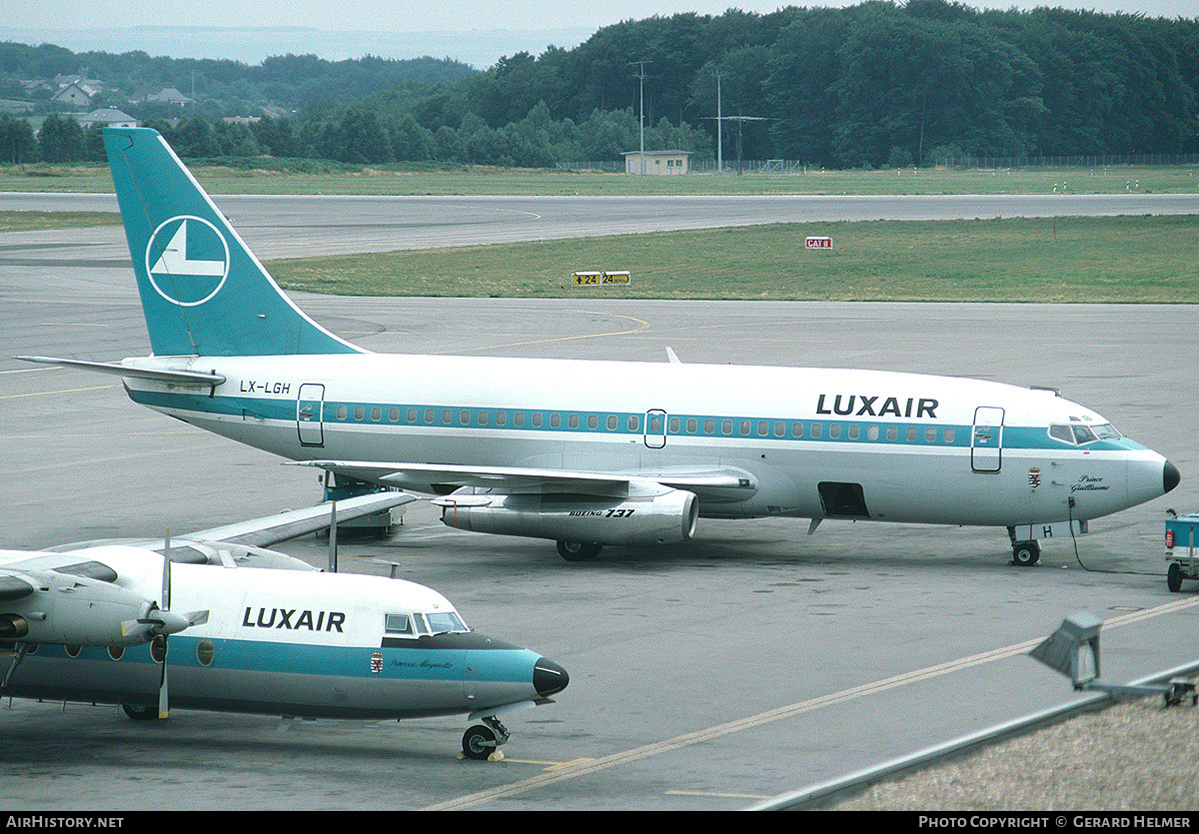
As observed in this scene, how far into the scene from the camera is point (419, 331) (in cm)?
7262

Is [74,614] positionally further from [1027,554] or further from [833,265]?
[833,265]

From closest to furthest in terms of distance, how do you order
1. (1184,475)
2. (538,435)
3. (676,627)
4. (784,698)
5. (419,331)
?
(784,698)
(676,627)
(538,435)
(1184,475)
(419,331)

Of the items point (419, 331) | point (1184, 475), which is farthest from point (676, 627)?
point (419, 331)

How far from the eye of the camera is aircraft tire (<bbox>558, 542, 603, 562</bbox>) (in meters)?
34.1

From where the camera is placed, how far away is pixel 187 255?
37.9 m

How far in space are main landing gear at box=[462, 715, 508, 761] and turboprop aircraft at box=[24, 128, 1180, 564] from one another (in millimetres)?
11220

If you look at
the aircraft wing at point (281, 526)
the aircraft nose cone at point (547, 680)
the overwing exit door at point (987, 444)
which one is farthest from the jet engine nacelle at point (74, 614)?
the overwing exit door at point (987, 444)

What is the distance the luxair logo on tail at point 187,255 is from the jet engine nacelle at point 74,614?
18405 millimetres

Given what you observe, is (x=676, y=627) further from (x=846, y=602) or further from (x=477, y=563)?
(x=477, y=563)

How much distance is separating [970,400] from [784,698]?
38.3 feet

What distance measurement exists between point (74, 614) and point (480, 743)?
573cm

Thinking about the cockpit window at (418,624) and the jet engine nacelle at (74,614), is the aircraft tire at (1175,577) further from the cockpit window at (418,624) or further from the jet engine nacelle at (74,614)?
the jet engine nacelle at (74,614)

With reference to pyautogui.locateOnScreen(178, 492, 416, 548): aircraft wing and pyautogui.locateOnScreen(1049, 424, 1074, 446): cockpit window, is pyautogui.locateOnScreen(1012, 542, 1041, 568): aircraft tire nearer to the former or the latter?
pyautogui.locateOnScreen(1049, 424, 1074, 446): cockpit window

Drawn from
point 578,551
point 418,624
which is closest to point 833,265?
point 578,551
